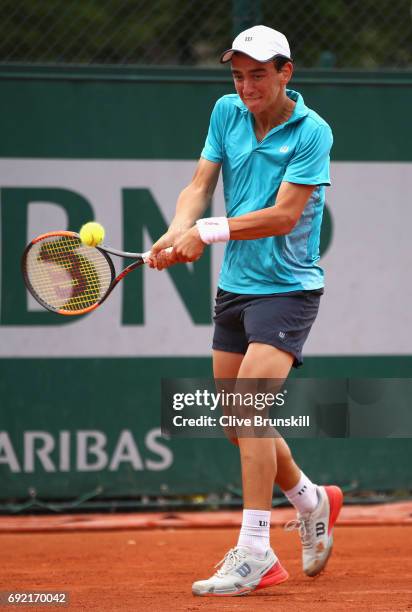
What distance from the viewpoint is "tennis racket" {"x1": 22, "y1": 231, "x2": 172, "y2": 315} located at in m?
3.95

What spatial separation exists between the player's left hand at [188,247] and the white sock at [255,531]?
0.85m

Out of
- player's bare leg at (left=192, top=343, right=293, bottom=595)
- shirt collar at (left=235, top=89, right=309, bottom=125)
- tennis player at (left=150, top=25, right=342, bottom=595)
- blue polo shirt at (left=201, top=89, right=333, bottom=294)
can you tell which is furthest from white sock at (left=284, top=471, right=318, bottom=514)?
→ shirt collar at (left=235, top=89, right=309, bottom=125)

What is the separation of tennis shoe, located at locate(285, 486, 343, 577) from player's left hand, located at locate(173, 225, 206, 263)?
1.12 meters

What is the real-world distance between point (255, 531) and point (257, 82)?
1448 millimetres

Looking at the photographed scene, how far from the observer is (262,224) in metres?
3.51

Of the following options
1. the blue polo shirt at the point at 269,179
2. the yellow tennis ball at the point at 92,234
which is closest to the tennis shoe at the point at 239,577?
the blue polo shirt at the point at 269,179

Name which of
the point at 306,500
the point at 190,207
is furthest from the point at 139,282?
the point at 306,500

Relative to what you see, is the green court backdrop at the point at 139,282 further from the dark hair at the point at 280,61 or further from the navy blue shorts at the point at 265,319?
the dark hair at the point at 280,61

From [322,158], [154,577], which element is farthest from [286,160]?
[154,577]

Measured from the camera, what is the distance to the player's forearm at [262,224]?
351cm

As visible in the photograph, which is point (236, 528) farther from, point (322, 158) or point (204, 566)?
point (322, 158)

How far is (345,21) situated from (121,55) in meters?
1.67

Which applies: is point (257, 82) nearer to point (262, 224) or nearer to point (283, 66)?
point (283, 66)

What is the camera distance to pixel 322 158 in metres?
3.61
